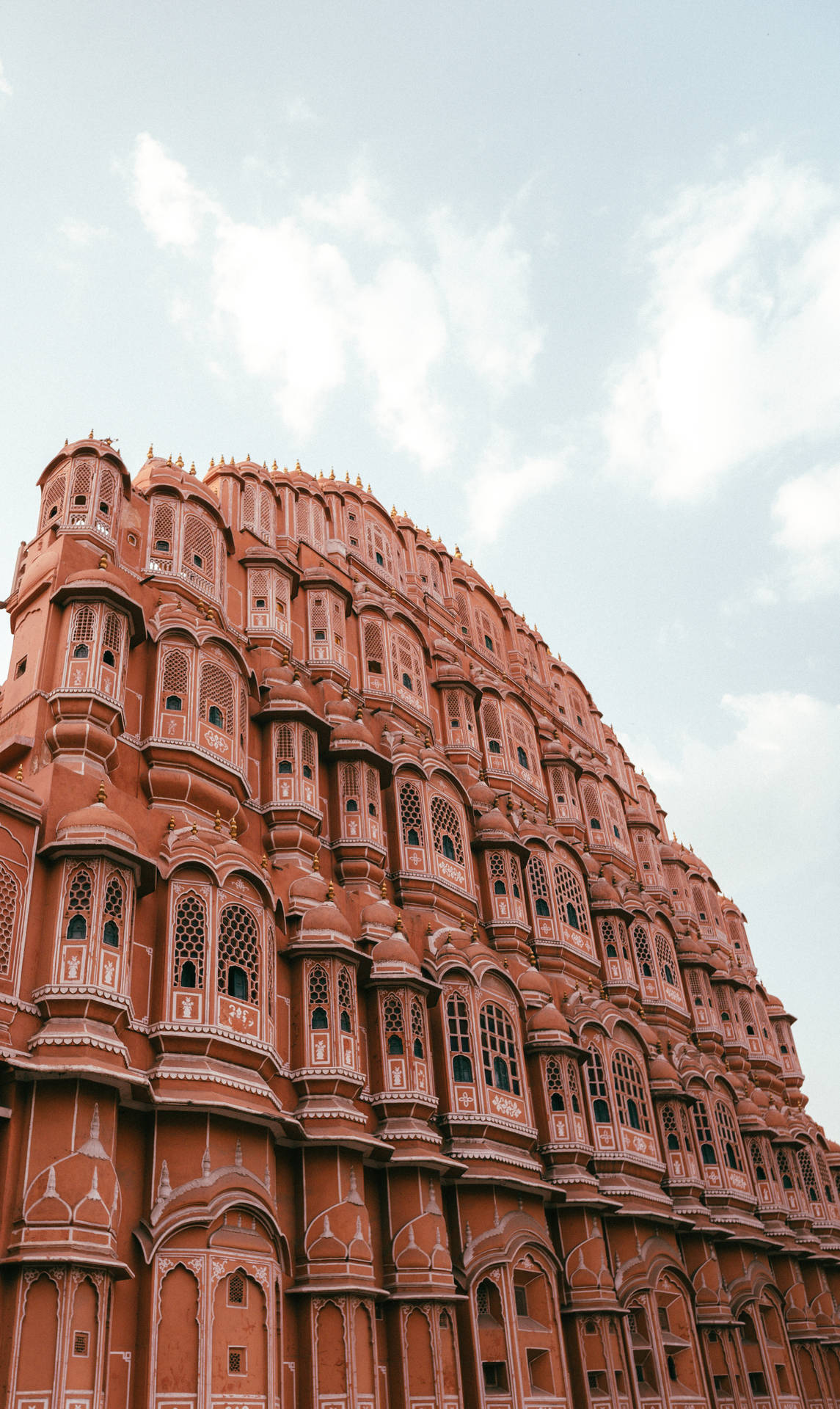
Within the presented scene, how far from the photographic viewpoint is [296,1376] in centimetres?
1973

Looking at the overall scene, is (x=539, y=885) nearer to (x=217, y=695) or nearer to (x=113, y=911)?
(x=217, y=695)

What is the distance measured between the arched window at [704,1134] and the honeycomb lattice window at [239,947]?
19.0 m

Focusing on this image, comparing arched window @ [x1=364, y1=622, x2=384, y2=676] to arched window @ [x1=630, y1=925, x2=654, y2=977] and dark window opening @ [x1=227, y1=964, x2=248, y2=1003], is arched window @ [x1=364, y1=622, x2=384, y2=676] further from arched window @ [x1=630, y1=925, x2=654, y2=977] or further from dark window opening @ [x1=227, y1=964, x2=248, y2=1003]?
dark window opening @ [x1=227, y1=964, x2=248, y2=1003]

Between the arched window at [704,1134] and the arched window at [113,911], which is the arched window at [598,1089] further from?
the arched window at [113,911]

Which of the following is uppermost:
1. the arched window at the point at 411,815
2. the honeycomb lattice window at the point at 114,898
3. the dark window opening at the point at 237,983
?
the arched window at the point at 411,815

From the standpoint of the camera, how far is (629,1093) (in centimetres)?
3127

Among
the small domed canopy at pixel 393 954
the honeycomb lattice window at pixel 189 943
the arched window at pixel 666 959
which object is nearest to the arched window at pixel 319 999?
the small domed canopy at pixel 393 954

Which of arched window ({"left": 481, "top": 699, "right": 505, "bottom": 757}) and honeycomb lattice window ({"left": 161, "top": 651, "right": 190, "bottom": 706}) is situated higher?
arched window ({"left": 481, "top": 699, "right": 505, "bottom": 757})

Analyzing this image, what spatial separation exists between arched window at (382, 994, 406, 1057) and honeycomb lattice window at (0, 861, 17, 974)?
8.89m

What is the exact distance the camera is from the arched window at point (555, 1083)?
2798 centimetres

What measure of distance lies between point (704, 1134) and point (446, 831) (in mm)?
13317

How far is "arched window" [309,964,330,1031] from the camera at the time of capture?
74.4 feet

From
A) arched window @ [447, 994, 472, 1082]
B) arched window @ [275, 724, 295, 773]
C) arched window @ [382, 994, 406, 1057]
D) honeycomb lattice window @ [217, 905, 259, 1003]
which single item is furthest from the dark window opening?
arched window @ [275, 724, 295, 773]

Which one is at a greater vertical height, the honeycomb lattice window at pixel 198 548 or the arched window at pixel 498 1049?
→ the honeycomb lattice window at pixel 198 548
